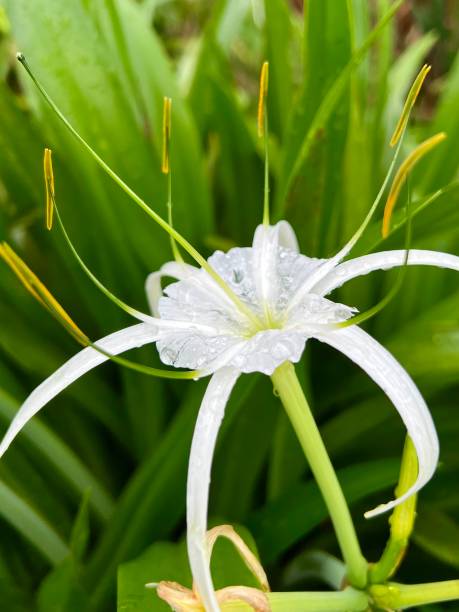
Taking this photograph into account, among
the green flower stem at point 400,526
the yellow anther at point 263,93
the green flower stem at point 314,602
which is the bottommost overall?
the green flower stem at point 314,602

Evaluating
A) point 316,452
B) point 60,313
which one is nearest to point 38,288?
point 60,313

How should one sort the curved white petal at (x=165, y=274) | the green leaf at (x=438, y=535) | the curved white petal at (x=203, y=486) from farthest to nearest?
1. the green leaf at (x=438, y=535)
2. the curved white petal at (x=165, y=274)
3. the curved white petal at (x=203, y=486)

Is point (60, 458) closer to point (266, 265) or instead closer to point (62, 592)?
point (62, 592)

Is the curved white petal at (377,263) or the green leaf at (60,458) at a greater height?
the green leaf at (60,458)

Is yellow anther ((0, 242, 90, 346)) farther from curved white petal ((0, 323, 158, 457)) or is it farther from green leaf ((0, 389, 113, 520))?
green leaf ((0, 389, 113, 520))

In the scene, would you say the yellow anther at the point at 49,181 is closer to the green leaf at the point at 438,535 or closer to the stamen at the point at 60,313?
the stamen at the point at 60,313

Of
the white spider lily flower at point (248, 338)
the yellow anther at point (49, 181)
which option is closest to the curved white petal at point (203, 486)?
the white spider lily flower at point (248, 338)

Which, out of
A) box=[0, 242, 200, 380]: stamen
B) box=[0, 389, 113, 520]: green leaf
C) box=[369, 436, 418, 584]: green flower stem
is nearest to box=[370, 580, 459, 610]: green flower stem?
box=[369, 436, 418, 584]: green flower stem

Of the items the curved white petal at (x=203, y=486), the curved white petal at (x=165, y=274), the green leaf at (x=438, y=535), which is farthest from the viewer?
the green leaf at (x=438, y=535)
